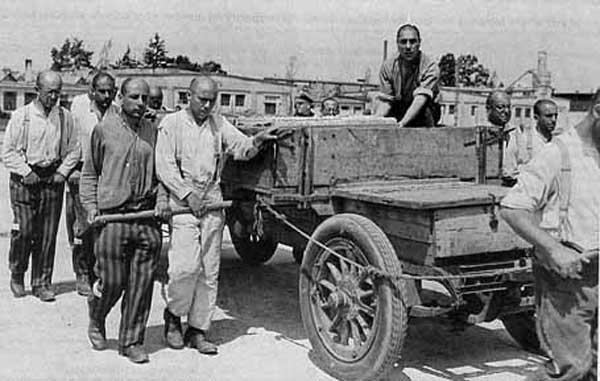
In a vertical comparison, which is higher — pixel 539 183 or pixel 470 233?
pixel 539 183

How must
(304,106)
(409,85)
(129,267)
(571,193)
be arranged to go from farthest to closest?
(304,106)
(409,85)
(129,267)
(571,193)

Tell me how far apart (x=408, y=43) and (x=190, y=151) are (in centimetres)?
200

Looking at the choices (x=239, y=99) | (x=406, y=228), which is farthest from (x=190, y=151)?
(x=239, y=99)

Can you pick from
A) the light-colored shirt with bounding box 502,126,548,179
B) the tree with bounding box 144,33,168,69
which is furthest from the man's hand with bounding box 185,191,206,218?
the tree with bounding box 144,33,168,69

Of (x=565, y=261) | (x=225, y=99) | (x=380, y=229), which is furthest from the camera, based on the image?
(x=225, y=99)

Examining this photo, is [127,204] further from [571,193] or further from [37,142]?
[571,193]

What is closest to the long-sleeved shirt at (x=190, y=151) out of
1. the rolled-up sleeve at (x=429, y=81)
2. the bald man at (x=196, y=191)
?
the bald man at (x=196, y=191)

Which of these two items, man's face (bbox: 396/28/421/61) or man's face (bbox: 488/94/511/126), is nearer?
man's face (bbox: 396/28/421/61)

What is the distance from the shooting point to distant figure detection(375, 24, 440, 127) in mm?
6707

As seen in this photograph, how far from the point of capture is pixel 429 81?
266 inches

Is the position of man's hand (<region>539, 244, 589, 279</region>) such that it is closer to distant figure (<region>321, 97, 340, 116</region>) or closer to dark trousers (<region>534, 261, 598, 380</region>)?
dark trousers (<region>534, 261, 598, 380</region>)

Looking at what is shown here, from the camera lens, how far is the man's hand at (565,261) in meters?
3.61

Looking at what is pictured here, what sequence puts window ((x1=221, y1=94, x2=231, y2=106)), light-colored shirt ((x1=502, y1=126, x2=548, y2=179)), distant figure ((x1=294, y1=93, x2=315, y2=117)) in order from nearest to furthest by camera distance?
light-colored shirt ((x1=502, y1=126, x2=548, y2=179)), distant figure ((x1=294, y1=93, x2=315, y2=117)), window ((x1=221, y1=94, x2=231, y2=106))

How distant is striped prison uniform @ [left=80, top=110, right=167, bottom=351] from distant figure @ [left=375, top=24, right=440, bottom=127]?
1997 millimetres
